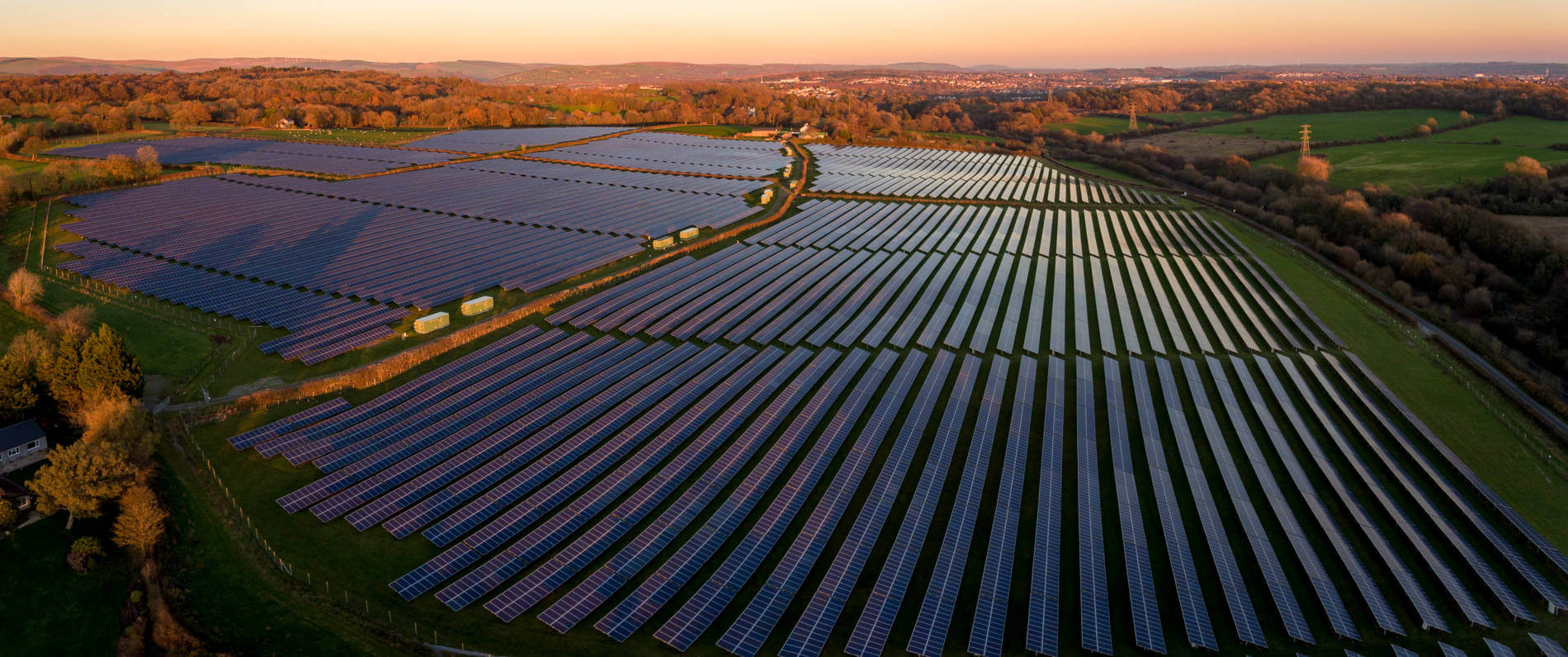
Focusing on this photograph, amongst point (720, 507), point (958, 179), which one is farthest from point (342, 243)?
point (958, 179)

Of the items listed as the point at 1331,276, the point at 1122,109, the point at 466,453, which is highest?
the point at 1122,109

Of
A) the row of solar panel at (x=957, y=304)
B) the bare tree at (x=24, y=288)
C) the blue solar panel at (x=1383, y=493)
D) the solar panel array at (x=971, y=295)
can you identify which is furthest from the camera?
the solar panel array at (x=971, y=295)

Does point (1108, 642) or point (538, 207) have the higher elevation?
point (538, 207)

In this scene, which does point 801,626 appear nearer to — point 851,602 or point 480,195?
point 851,602

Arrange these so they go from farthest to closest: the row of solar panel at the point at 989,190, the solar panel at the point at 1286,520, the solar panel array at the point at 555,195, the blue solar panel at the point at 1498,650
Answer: the row of solar panel at the point at 989,190 → the solar panel array at the point at 555,195 → the solar panel at the point at 1286,520 → the blue solar panel at the point at 1498,650

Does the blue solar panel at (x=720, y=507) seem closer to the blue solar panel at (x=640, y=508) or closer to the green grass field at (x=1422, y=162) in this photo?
the blue solar panel at (x=640, y=508)

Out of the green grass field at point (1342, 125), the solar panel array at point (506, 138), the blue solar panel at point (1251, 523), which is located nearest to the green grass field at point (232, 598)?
the blue solar panel at point (1251, 523)

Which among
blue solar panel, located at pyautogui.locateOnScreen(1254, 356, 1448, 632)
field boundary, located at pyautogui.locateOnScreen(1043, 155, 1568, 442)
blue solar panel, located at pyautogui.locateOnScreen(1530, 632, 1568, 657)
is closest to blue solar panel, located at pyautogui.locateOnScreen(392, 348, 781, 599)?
blue solar panel, located at pyautogui.locateOnScreen(1254, 356, 1448, 632)

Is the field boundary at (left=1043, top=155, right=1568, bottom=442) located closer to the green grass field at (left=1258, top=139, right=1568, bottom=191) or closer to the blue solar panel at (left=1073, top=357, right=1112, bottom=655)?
the green grass field at (left=1258, top=139, right=1568, bottom=191)

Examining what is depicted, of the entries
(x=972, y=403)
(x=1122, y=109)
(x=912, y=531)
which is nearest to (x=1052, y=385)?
(x=972, y=403)
